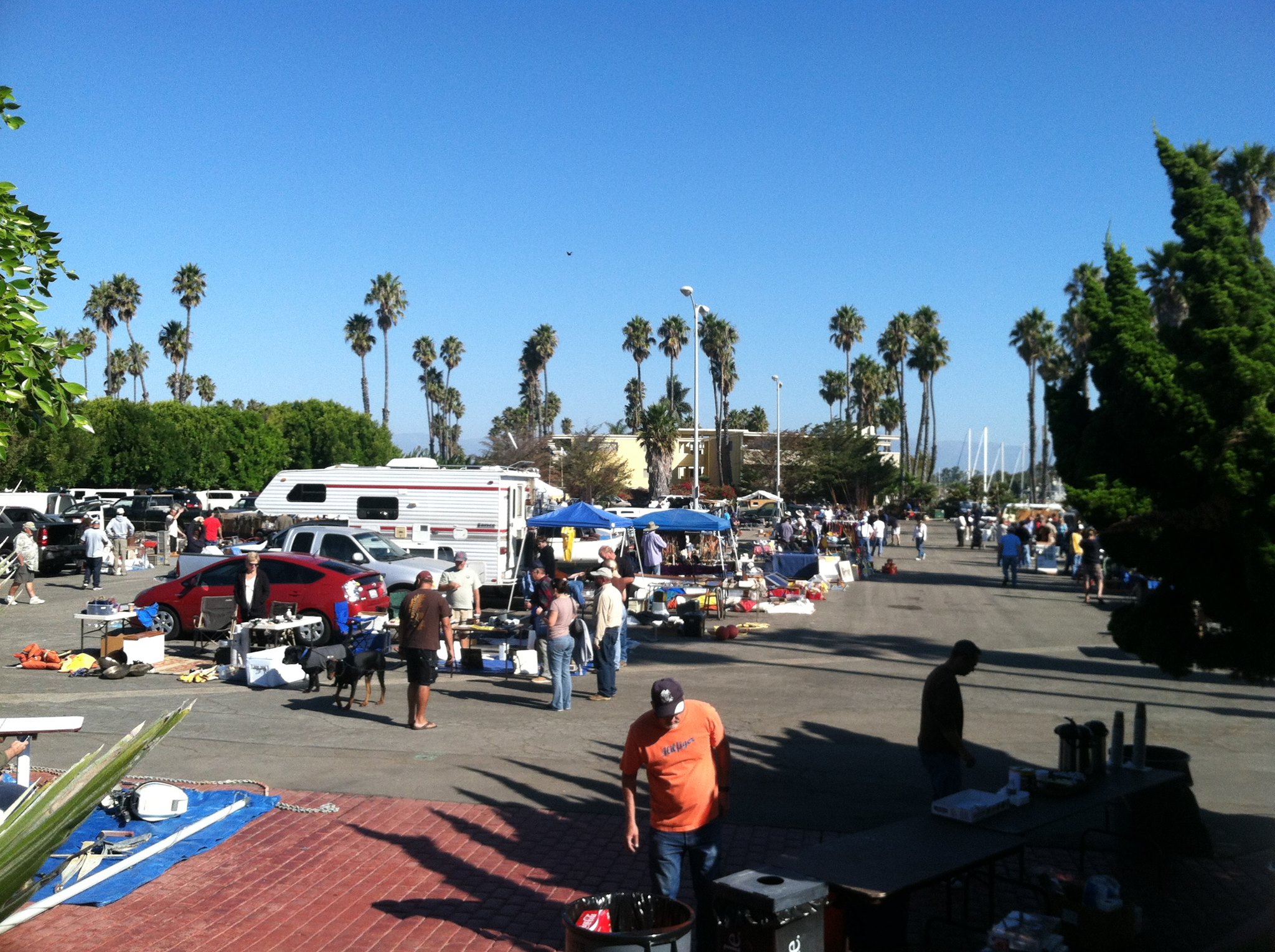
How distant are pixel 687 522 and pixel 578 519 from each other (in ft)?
9.17

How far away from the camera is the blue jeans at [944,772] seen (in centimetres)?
737

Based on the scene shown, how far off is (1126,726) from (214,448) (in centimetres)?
5492

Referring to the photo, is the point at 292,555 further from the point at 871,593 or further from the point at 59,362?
the point at 871,593

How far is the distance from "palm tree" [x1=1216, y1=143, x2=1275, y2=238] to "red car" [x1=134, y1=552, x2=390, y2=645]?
13294 mm

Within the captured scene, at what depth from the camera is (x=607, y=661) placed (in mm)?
12883

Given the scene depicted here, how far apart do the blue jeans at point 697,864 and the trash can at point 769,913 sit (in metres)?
0.58

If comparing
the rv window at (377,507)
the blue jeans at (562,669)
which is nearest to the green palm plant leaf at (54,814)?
the blue jeans at (562,669)

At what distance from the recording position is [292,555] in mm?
16641

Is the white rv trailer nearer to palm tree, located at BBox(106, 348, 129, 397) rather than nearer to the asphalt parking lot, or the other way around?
the asphalt parking lot

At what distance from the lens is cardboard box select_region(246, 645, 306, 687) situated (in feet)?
44.7

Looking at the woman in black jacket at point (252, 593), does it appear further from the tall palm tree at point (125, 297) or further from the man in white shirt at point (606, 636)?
the tall palm tree at point (125, 297)

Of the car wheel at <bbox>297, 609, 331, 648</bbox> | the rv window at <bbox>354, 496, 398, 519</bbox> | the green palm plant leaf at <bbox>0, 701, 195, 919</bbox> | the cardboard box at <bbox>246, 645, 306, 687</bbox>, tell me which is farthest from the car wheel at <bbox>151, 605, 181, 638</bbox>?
the green palm plant leaf at <bbox>0, 701, 195, 919</bbox>

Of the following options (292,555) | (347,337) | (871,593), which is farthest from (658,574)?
(347,337)

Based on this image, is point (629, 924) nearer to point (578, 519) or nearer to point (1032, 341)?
point (578, 519)
